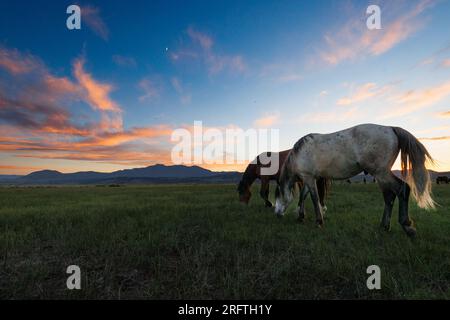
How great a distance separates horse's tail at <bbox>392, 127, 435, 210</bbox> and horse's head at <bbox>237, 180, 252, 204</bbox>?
25.9 feet

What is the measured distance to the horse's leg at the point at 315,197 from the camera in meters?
7.76

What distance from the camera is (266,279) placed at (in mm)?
3801

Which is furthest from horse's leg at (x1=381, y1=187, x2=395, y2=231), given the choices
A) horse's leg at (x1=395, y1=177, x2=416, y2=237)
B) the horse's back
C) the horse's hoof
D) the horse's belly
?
the horse's belly

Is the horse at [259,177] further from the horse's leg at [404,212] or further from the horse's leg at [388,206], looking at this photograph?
the horse's leg at [404,212]

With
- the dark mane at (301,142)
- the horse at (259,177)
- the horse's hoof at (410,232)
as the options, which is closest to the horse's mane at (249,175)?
the horse at (259,177)

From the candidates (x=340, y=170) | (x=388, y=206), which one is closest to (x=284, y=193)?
(x=340, y=170)

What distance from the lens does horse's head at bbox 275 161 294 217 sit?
9.39 metres

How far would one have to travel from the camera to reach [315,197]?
26.2 ft

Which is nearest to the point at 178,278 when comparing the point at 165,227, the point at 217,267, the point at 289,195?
the point at 217,267

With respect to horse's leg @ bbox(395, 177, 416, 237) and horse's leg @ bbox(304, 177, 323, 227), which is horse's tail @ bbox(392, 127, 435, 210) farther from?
horse's leg @ bbox(304, 177, 323, 227)

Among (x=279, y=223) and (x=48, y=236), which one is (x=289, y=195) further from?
(x=48, y=236)

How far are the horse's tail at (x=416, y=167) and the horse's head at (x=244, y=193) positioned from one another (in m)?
7.89
